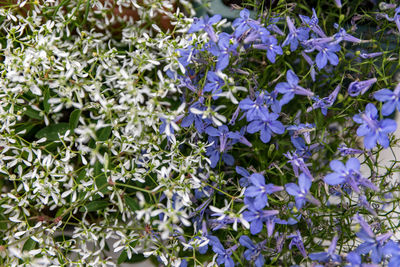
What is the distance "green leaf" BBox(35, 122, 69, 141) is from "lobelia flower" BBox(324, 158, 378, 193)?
Answer: 0.53m

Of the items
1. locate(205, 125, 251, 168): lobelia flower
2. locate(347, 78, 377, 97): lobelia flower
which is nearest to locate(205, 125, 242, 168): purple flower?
locate(205, 125, 251, 168): lobelia flower

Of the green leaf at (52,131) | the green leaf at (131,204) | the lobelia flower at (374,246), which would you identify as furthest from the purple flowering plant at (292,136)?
the green leaf at (52,131)

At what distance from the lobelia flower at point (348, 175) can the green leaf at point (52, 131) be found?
0.53m

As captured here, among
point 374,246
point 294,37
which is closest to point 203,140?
point 294,37

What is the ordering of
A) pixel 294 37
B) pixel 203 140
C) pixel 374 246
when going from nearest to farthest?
1. pixel 374 246
2. pixel 294 37
3. pixel 203 140

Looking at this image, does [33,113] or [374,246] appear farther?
[33,113]

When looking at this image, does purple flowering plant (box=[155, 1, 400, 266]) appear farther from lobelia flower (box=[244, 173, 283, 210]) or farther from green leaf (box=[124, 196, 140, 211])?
green leaf (box=[124, 196, 140, 211])

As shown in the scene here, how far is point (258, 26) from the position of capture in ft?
2.51

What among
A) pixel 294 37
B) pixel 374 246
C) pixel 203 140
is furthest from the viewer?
pixel 203 140

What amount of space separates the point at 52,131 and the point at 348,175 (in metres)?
0.59

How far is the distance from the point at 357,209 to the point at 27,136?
2.38 ft

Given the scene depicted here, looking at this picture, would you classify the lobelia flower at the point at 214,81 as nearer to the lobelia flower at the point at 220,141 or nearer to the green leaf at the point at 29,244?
the lobelia flower at the point at 220,141

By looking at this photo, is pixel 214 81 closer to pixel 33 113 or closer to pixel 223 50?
pixel 223 50

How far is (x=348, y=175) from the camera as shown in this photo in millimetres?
696
